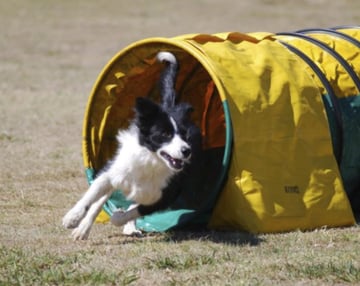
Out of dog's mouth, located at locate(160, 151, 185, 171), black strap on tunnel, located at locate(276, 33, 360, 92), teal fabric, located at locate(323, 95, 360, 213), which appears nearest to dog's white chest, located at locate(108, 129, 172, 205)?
dog's mouth, located at locate(160, 151, 185, 171)

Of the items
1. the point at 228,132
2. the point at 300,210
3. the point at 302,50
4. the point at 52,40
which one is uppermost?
the point at 302,50

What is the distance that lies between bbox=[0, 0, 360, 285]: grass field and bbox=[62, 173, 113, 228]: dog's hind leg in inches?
5.9

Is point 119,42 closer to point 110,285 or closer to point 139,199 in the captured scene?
point 139,199

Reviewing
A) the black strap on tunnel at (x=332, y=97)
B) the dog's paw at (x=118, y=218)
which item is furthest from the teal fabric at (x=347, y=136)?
the dog's paw at (x=118, y=218)

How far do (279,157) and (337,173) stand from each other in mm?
578

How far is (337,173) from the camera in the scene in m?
7.43

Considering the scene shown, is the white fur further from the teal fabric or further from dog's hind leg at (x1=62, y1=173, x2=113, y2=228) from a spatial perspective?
the teal fabric

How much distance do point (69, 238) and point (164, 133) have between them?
107 cm

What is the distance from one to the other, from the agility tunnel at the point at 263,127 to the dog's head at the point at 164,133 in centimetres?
40

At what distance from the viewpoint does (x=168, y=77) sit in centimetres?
748

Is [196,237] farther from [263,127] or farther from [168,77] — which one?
[168,77]

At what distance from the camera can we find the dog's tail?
24.3 ft

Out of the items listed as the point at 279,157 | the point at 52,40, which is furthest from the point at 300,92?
the point at 52,40

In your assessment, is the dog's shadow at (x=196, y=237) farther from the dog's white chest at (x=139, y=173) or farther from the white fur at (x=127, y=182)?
the dog's white chest at (x=139, y=173)
